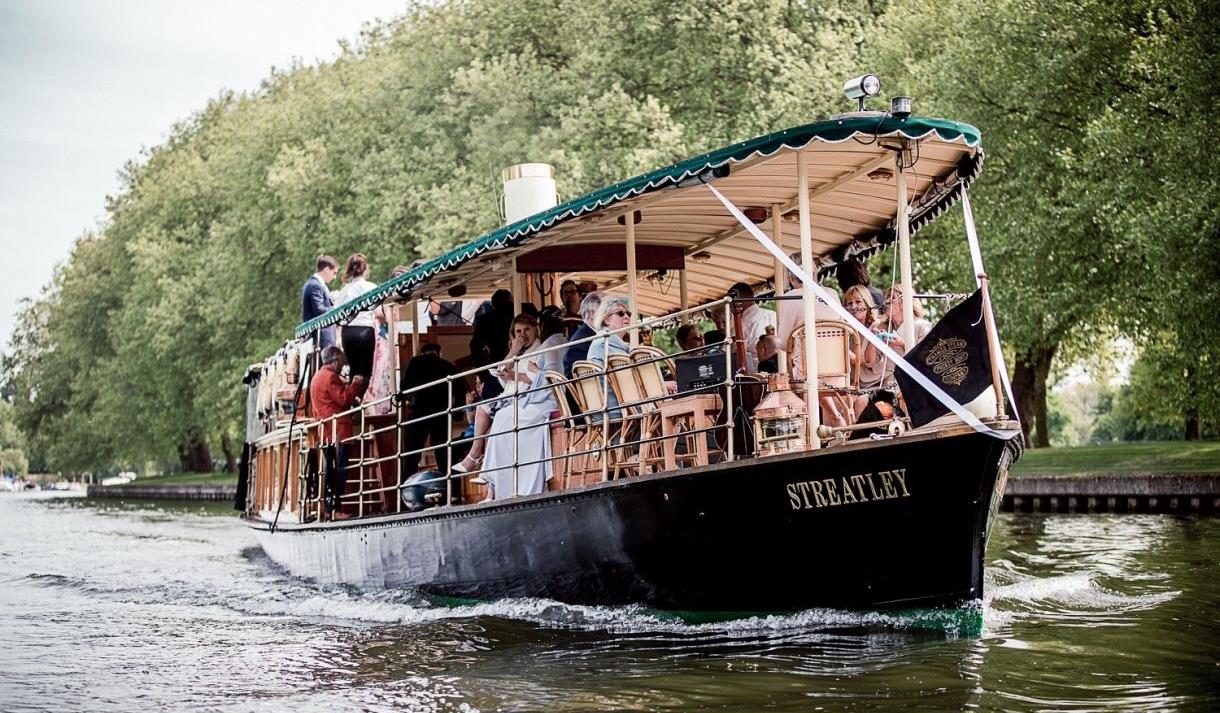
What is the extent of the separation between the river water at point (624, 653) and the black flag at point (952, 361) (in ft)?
5.21

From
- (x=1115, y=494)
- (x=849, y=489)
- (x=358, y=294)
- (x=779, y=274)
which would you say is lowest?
(x=1115, y=494)

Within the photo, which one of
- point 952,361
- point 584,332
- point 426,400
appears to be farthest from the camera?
point 426,400

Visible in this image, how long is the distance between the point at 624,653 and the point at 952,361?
319 centimetres

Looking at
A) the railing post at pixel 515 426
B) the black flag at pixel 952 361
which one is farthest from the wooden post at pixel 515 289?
the black flag at pixel 952 361

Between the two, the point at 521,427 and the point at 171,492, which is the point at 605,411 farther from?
the point at 171,492

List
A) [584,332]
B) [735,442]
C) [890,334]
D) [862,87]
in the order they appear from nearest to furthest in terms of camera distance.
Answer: [862,87] < [735,442] < [890,334] < [584,332]

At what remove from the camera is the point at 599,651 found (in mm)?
10758

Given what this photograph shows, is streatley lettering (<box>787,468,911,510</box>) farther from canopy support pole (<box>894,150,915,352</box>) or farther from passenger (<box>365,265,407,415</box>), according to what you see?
passenger (<box>365,265,407,415</box>)

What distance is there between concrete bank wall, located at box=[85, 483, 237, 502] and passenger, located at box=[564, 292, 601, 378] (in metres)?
37.9

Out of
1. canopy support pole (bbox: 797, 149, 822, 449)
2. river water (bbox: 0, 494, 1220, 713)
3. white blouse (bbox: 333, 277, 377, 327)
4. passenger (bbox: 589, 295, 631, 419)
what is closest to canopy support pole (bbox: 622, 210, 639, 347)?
passenger (bbox: 589, 295, 631, 419)

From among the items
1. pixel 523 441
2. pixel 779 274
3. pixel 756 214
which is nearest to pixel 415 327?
pixel 523 441

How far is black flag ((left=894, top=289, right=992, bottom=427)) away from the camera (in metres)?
9.68

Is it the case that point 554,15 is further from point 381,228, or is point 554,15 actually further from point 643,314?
point 643,314

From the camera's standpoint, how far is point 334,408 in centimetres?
1652
